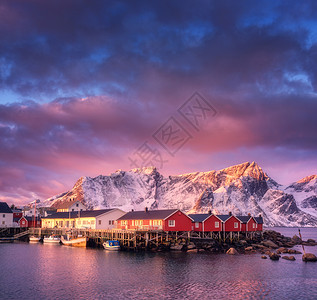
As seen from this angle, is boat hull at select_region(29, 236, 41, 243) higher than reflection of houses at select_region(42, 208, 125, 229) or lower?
lower

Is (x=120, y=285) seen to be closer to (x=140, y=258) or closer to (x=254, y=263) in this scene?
(x=140, y=258)

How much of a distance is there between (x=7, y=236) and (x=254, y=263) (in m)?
90.8

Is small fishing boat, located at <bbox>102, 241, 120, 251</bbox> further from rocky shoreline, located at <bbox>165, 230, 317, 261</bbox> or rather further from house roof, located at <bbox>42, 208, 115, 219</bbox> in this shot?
house roof, located at <bbox>42, 208, 115, 219</bbox>

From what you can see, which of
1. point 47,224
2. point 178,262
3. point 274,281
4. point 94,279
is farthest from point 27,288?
point 47,224

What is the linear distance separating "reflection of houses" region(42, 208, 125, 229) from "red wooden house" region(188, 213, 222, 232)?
23.7m

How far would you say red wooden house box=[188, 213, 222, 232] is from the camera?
9153 cm

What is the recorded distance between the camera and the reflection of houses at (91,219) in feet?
336

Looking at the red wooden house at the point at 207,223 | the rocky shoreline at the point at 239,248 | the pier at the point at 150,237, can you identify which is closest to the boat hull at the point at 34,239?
the pier at the point at 150,237

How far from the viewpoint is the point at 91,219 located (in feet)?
343

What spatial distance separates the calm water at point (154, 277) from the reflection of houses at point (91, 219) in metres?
29.5

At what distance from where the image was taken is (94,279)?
162ft

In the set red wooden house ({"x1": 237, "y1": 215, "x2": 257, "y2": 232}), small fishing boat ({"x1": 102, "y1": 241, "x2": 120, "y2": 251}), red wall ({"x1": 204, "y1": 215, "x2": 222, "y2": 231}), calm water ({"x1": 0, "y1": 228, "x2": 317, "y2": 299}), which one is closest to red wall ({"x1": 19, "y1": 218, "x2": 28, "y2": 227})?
small fishing boat ({"x1": 102, "y1": 241, "x2": 120, "y2": 251})

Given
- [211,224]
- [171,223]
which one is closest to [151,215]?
[171,223]

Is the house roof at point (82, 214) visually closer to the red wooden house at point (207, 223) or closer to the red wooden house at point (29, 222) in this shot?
the red wooden house at point (29, 222)
